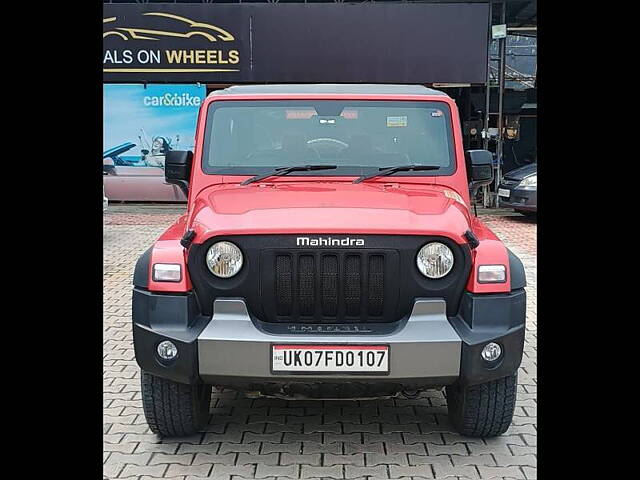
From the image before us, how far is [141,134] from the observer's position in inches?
619

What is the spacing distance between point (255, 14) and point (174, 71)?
2.08m

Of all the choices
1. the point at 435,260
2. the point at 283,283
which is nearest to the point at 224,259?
the point at 283,283

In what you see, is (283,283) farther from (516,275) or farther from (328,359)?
(516,275)

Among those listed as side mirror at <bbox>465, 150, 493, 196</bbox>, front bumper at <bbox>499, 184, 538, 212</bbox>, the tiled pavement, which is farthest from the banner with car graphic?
side mirror at <bbox>465, 150, 493, 196</bbox>

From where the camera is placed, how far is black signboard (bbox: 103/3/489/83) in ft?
48.7

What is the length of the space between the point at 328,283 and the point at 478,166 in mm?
1603

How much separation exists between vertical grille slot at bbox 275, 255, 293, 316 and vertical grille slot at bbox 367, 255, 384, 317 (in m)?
0.40

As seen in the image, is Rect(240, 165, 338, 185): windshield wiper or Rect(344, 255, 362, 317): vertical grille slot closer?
Rect(344, 255, 362, 317): vertical grille slot

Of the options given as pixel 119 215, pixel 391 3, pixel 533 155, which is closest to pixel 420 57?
pixel 391 3

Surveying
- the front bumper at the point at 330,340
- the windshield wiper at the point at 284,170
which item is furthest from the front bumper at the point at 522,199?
the front bumper at the point at 330,340

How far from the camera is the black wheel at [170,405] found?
3898 mm

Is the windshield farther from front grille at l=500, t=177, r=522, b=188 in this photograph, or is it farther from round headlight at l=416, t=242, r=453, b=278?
front grille at l=500, t=177, r=522, b=188

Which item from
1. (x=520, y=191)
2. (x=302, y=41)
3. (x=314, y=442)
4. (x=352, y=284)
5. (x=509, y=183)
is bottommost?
(x=314, y=442)

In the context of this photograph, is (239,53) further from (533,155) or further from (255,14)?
(533,155)
